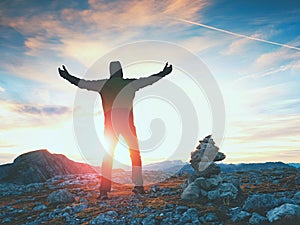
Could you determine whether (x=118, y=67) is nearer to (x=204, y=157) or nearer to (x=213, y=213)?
(x=204, y=157)

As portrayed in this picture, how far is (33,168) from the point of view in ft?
113

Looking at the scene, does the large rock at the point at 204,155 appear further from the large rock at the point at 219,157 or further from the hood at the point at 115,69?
the hood at the point at 115,69

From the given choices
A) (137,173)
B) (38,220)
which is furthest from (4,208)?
(137,173)

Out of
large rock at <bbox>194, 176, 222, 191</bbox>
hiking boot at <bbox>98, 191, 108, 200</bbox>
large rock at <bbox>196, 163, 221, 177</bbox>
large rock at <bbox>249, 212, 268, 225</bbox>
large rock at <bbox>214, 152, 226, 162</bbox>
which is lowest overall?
large rock at <bbox>249, 212, 268, 225</bbox>

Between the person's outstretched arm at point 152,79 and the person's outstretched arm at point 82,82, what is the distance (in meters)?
2.26

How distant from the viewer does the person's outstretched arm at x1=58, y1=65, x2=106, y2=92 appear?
19625 mm

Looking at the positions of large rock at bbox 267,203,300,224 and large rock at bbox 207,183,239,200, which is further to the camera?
large rock at bbox 207,183,239,200

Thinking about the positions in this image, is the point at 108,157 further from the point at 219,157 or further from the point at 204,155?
the point at 219,157

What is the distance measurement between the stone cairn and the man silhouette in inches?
156

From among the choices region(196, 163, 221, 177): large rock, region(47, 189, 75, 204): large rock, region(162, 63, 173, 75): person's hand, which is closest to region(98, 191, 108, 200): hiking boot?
region(47, 189, 75, 204): large rock

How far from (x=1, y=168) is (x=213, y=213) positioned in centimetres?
2984

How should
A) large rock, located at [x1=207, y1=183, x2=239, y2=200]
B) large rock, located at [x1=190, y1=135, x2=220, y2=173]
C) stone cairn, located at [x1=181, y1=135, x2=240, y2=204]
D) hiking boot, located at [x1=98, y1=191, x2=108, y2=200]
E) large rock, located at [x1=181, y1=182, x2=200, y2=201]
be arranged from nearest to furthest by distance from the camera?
large rock, located at [x1=207, y1=183, x2=239, y2=200] < stone cairn, located at [x1=181, y1=135, x2=240, y2=204] < large rock, located at [x1=181, y1=182, x2=200, y2=201] < large rock, located at [x1=190, y1=135, x2=220, y2=173] < hiking boot, located at [x1=98, y1=191, x2=108, y2=200]

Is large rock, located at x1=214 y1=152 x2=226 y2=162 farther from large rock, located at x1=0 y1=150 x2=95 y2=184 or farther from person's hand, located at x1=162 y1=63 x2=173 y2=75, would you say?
large rock, located at x1=0 y1=150 x2=95 y2=184

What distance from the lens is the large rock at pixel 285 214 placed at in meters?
12.0
